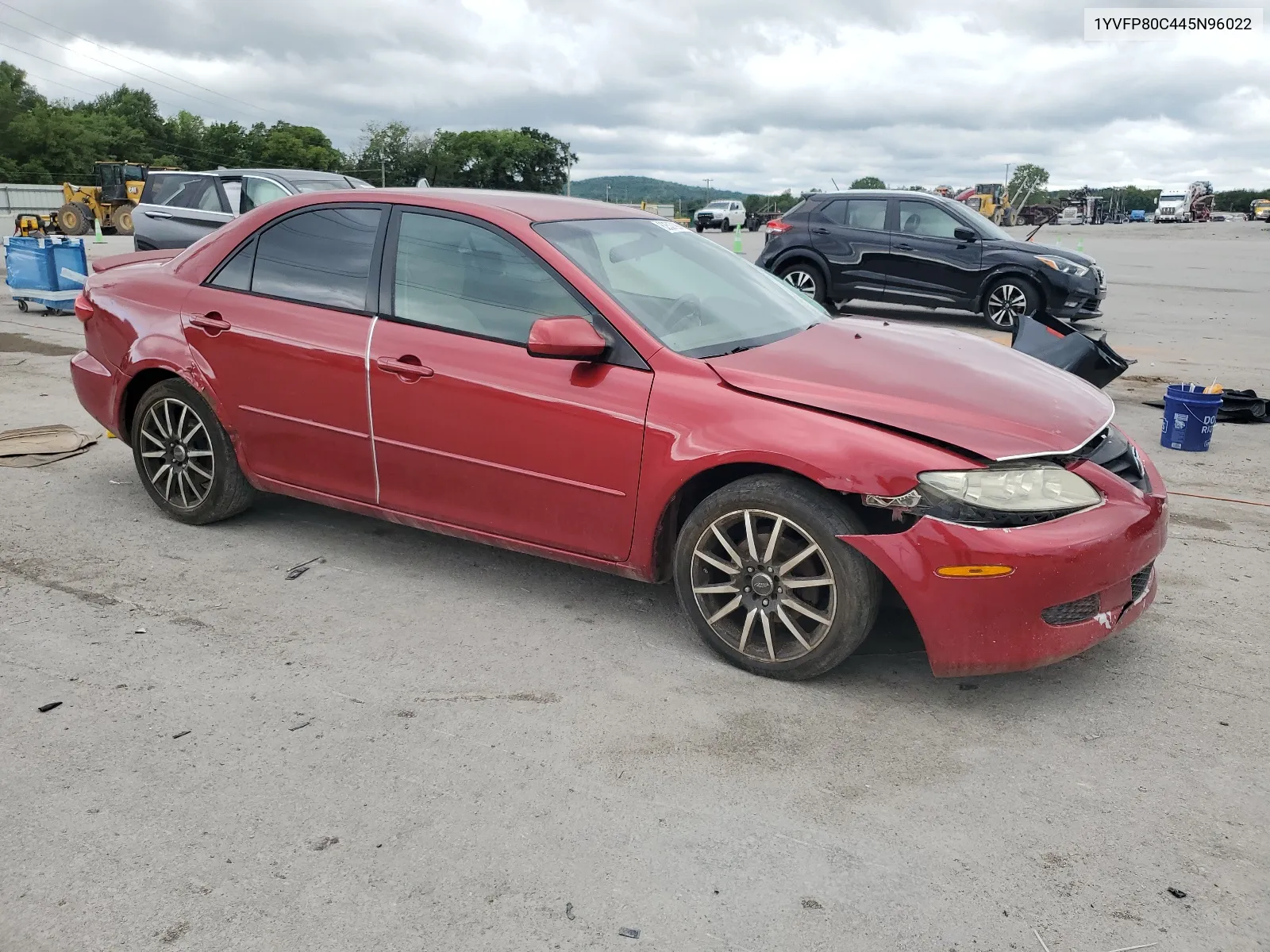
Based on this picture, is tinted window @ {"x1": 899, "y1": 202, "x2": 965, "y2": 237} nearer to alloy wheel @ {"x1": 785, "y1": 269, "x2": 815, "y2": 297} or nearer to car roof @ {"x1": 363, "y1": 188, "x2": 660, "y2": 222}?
alloy wheel @ {"x1": 785, "y1": 269, "x2": 815, "y2": 297}

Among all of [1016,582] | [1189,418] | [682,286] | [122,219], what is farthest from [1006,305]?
[122,219]

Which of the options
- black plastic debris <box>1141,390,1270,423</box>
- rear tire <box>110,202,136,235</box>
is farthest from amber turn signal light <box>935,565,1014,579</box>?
rear tire <box>110,202,136,235</box>

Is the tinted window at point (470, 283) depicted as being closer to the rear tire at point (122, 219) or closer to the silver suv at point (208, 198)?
the silver suv at point (208, 198)

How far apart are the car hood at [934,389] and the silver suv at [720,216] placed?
1947 inches

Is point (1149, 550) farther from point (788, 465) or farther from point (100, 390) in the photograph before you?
point (100, 390)

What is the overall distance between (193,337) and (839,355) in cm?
289

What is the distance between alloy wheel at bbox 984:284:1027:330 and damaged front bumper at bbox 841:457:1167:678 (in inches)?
385

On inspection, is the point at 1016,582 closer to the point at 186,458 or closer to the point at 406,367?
Answer: the point at 406,367

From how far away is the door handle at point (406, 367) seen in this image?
4.05 metres

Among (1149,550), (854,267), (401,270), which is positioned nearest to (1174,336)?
(854,267)

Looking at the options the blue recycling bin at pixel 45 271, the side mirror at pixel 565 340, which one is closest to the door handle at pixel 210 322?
the side mirror at pixel 565 340

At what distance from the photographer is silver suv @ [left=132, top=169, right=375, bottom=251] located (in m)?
12.7

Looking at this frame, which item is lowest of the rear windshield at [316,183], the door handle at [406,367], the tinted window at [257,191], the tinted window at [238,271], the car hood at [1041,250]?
the door handle at [406,367]

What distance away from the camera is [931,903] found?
247 cm
